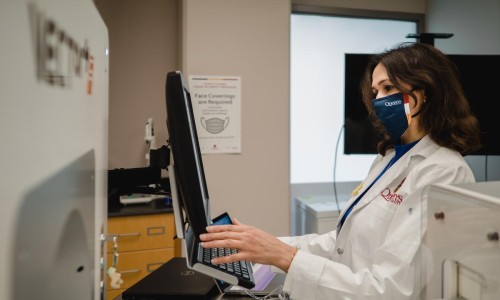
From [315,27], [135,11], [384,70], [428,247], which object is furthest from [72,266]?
[315,27]

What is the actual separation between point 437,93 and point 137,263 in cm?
199

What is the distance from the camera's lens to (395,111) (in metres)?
1.22

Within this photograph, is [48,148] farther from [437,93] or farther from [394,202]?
[437,93]

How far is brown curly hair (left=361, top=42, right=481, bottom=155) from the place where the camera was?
1188 mm

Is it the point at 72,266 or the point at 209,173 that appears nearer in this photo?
the point at 72,266

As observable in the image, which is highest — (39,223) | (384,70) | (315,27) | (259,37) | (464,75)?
(315,27)

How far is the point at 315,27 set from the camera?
124 inches

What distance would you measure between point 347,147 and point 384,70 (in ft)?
4.94

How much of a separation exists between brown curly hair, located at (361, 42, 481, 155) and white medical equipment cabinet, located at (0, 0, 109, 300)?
921 mm

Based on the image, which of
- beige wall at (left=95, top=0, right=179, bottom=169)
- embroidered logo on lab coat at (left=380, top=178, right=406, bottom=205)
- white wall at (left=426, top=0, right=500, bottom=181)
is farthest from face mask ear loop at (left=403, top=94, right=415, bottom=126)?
beige wall at (left=95, top=0, right=179, bottom=169)

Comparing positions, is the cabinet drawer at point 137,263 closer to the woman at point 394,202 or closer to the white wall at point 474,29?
the woman at point 394,202

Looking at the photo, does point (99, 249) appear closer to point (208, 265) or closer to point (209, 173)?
point (208, 265)

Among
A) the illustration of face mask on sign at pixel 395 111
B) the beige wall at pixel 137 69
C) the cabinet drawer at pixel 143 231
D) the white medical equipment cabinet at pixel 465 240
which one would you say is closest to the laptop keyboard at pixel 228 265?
the white medical equipment cabinet at pixel 465 240

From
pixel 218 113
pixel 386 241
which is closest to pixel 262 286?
pixel 386 241
